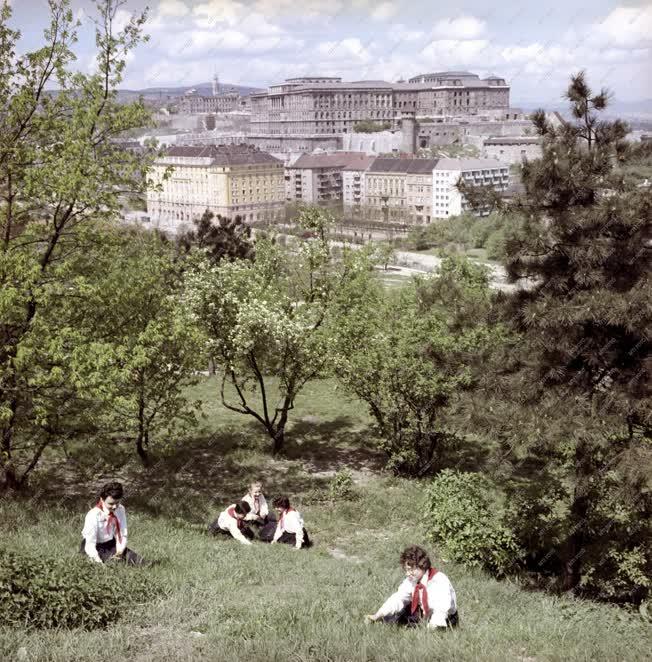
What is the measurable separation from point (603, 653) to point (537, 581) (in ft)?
19.0

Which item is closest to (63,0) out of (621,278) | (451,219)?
(621,278)

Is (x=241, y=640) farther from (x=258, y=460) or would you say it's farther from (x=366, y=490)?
(x=258, y=460)

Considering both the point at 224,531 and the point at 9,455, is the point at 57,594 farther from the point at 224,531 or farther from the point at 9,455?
the point at 9,455

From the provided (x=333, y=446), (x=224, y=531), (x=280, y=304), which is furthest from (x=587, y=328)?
(x=333, y=446)

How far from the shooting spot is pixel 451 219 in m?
118

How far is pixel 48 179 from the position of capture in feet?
47.0

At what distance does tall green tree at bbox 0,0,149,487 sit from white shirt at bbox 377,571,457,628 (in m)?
7.25

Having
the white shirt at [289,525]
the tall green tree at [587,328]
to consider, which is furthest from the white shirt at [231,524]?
the tall green tree at [587,328]

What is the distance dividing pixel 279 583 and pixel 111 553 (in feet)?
7.83

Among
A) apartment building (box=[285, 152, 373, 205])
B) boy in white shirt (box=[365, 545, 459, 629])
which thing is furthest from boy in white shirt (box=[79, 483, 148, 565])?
apartment building (box=[285, 152, 373, 205])

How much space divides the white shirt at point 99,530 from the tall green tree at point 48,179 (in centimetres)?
321

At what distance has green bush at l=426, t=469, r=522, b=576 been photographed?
13.6m

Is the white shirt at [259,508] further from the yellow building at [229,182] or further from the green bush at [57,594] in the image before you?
the yellow building at [229,182]

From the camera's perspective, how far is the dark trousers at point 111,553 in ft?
36.0
